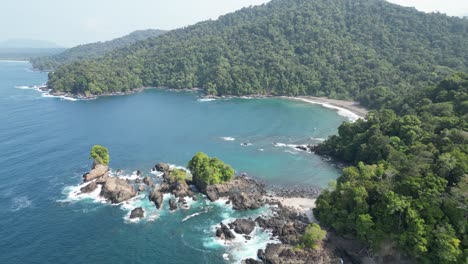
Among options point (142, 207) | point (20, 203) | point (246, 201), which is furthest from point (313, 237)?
point (20, 203)

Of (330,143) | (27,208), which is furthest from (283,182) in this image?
(27,208)

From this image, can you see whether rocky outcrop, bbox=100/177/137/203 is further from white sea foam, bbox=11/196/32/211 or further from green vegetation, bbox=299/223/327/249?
green vegetation, bbox=299/223/327/249

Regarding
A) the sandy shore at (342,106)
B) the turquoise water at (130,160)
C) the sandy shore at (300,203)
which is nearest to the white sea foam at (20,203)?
the turquoise water at (130,160)

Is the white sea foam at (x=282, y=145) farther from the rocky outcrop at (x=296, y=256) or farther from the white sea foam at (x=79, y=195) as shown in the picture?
the white sea foam at (x=79, y=195)

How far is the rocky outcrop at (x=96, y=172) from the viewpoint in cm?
7956

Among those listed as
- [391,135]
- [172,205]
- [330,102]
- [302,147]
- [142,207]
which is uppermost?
[391,135]

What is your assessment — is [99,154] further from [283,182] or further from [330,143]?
[330,143]

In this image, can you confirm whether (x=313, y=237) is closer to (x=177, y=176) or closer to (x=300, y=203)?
(x=300, y=203)

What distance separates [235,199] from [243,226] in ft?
33.3

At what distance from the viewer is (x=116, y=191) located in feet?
237

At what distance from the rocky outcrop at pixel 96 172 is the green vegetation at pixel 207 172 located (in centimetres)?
2276

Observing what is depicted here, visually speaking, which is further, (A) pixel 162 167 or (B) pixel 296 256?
(A) pixel 162 167

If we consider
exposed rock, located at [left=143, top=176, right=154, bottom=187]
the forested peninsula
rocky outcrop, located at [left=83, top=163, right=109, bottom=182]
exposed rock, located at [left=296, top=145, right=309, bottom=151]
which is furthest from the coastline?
rocky outcrop, located at [left=83, top=163, right=109, bottom=182]

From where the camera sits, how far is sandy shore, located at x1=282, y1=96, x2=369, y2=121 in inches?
5519
